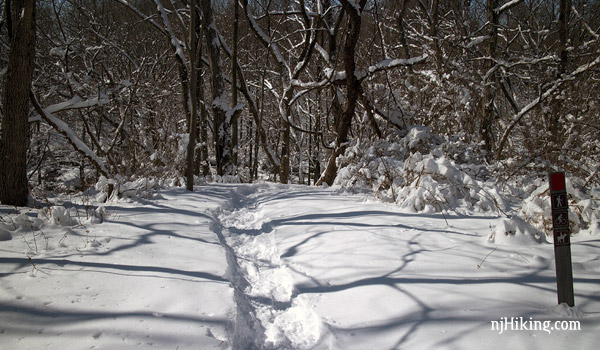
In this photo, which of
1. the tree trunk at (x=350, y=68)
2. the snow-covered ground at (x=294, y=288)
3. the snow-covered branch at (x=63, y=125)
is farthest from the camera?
the tree trunk at (x=350, y=68)

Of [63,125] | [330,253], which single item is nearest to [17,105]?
[63,125]

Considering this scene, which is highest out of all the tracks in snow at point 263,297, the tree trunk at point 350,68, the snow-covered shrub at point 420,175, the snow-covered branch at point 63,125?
the tree trunk at point 350,68

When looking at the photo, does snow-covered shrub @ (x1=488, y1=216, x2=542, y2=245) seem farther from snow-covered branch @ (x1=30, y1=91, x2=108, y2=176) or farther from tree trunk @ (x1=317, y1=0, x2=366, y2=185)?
snow-covered branch @ (x1=30, y1=91, x2=108, y2=176)

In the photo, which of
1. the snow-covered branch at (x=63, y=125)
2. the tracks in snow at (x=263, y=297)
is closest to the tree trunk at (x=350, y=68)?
the tracks in snow at (x=263, y=297)

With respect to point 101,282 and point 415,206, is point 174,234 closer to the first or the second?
point 101,282

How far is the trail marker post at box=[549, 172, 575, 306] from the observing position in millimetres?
2080

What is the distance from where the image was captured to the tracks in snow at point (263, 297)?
2377 millimetres

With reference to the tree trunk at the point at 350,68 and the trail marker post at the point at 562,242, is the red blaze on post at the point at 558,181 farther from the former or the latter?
the tree trunk at the point at 350,68

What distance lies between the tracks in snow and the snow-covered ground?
0.05 ft

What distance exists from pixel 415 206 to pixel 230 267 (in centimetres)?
318

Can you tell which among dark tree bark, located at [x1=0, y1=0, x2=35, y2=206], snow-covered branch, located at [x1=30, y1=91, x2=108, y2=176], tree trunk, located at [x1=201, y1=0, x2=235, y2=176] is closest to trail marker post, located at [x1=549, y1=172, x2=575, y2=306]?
dark tree bark, located at [x1=0, y1=0, x2=35, y2=206]

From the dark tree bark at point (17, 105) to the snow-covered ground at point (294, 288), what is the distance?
519mm

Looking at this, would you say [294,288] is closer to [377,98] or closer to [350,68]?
[350,68]

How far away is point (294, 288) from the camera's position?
308cm
